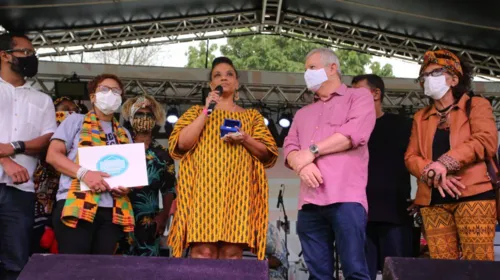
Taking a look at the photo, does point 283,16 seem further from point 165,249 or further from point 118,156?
point 118,156

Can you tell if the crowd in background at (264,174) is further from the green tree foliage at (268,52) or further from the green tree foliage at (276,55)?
the green tree foliage at (268,52)

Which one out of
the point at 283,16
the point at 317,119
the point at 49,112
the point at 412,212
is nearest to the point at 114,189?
the point at 49,112

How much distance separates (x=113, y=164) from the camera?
307 cm

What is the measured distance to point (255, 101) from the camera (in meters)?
7.75

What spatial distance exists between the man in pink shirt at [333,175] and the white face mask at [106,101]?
1.10 m

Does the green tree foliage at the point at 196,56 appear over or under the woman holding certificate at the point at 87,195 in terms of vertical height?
over

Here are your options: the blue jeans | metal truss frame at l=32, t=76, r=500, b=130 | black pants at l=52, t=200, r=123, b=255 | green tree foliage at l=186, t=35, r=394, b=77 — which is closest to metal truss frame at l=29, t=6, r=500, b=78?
metal truss frame at l=32, t=76, r=500, b=130

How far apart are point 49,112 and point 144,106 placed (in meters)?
0.63

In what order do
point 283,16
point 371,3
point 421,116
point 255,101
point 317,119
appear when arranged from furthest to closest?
1. point 283,16
2. point 255,101
3. point 371,3
4. point 421,116
5. point 317,119

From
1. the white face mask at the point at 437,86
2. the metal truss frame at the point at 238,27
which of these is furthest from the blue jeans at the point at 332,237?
the metal truss frame at the point at 238,27

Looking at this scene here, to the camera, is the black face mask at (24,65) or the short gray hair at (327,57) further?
the black face mask at (24,65)

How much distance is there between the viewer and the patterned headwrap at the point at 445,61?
3115mm

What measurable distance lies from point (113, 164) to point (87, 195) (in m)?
0.22

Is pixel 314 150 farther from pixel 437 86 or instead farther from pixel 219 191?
pixel 437 86
